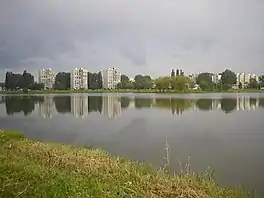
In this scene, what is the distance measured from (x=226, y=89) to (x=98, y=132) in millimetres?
94053

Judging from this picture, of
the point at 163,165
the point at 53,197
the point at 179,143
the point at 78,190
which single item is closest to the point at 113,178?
the point at 78,190

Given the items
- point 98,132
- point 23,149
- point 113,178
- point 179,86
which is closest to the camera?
point 113,178

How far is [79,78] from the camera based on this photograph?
15025 centimetres

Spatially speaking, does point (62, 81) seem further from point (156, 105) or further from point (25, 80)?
point (156, 105)

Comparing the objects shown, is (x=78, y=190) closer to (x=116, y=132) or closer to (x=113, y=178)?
(x=113, y=178)

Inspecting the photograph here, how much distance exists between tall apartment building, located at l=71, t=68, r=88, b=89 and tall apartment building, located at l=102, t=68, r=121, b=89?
38.5ft

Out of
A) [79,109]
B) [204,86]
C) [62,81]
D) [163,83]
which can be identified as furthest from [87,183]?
[62,81]

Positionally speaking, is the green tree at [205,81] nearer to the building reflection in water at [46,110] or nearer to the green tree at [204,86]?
the green tree at [204,86]

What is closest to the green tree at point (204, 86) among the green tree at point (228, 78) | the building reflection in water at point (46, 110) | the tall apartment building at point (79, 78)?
the green tree at point (228, 78)

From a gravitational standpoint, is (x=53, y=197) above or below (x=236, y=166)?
above

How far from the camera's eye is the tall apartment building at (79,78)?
147188 mm

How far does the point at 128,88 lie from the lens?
13438 cm

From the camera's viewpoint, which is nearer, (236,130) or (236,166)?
(236,166)

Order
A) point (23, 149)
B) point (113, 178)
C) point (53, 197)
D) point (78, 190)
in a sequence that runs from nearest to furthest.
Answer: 1. point (53, 197)
2. point (78, 190)
3. point (113, 178)
4. point (23, 149)
